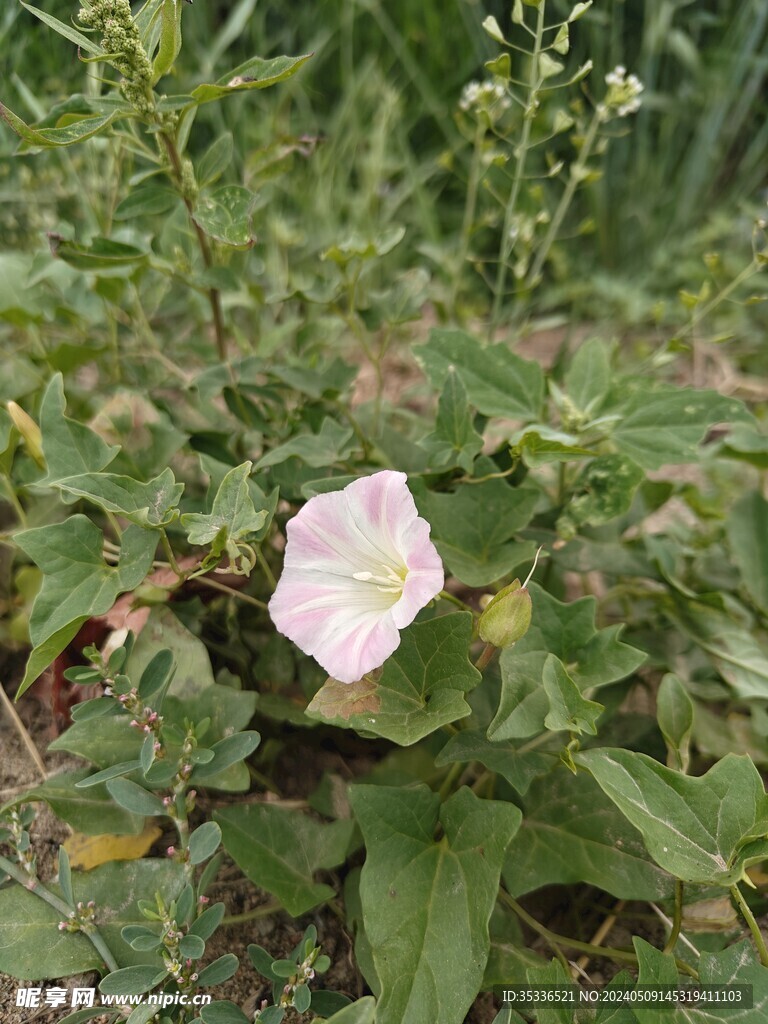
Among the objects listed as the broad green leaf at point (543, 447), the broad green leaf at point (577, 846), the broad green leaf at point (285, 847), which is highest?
the broad green leaf at point (543, 447)

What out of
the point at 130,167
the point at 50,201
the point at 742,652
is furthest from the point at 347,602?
the point at 50,201

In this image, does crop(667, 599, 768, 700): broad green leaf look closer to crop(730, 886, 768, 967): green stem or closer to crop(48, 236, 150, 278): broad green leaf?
crop(730, 886, 768, 967): green stem

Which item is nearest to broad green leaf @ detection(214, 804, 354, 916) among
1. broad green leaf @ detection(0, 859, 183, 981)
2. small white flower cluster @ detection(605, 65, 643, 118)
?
broad green leaf @ detection(0, 859, 183, 981)

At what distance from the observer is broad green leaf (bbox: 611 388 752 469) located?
1046 mm

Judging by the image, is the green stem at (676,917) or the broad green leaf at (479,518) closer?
the green stem at (676,917)

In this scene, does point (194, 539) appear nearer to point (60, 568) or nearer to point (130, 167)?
point (60, 568)

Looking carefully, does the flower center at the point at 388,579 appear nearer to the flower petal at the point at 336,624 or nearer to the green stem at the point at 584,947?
the flower petal at the point at 336,624

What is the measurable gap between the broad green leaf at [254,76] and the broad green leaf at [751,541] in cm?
87

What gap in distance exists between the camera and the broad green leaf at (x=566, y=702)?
790 millimetres

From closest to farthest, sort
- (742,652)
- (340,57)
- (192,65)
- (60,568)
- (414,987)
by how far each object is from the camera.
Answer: (414,987)
(60,568)
(742,652)
(192,65)
(340,57)

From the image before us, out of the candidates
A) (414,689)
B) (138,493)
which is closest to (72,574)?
(138,493)

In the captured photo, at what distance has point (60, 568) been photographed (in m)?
0.87

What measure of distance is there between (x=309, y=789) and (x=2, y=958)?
411 millimetres

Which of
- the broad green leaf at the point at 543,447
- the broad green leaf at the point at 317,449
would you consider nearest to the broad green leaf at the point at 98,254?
the broad green leaf at the point at 317,449
